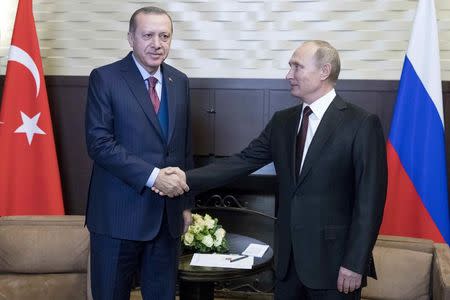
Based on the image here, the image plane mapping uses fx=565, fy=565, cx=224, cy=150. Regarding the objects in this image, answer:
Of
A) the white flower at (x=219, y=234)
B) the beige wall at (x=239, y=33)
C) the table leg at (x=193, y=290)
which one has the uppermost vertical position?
the beige wall at (x=239, y=33)

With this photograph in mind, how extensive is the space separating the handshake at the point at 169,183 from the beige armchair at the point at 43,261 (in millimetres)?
1049

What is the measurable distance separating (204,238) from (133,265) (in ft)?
1.58

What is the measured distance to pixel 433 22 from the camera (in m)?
3.30

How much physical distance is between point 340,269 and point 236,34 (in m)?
2.21

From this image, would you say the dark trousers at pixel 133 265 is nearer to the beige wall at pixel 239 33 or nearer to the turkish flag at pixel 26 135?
the turkish flag at pixel 26 135

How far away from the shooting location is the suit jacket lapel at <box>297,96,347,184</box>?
208 centimetres

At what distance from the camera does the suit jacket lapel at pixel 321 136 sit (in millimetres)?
2084

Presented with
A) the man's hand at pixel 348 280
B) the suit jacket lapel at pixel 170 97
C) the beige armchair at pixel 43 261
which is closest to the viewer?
the man's hand at pixel 348 280

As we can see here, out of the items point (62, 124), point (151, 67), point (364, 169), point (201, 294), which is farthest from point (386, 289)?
point (62, 124)

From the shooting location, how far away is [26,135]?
375cm

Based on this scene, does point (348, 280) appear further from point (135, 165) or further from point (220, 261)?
point (135, 165)

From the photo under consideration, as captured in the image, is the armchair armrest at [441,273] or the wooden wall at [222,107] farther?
the wooden wall at [222,107]

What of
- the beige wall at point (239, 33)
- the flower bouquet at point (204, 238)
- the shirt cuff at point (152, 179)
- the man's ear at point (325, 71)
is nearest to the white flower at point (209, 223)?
the flower bouquet at point (204, 238)

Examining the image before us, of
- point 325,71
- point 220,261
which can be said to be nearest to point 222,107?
point 220,261
